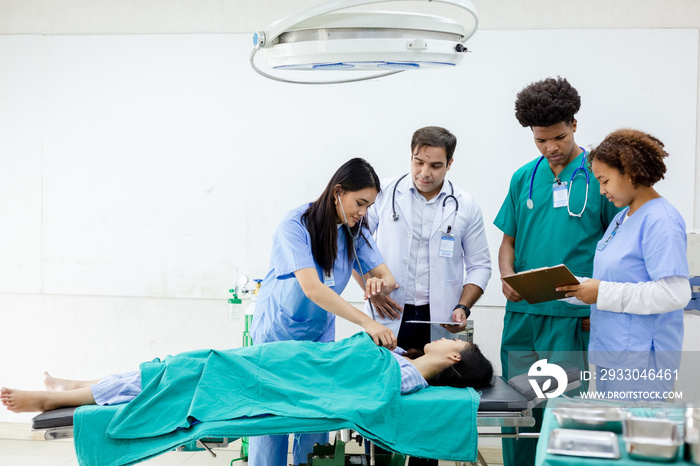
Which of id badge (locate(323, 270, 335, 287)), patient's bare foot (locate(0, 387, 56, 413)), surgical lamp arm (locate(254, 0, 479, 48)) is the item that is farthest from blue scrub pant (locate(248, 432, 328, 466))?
surgical lamp arm (locate(254, 0, 479, 48))

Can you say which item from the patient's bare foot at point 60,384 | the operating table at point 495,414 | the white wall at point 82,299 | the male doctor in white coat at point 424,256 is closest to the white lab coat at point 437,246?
the male doctor in white coat at point 424,256

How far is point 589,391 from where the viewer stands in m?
2.42

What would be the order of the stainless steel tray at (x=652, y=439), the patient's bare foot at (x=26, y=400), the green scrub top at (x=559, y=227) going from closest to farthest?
1. the stainless steel tray at (x=652, y=439)
2. the patient's bare foot at (x=26, y=400)
3. the green scrub top at (x=559, y=227)

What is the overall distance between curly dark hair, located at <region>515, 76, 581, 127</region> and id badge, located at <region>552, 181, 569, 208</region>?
23 cm

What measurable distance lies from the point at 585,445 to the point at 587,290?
789 millimetres

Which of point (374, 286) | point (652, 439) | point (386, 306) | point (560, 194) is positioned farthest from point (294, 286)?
point (652, 439)

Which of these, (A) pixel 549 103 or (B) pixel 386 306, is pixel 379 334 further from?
(A) pixel 549 103

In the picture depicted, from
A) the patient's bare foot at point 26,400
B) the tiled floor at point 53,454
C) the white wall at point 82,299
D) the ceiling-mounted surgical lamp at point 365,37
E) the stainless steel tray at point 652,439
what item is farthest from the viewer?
the white wall at point 82,299

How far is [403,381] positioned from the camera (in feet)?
7.04

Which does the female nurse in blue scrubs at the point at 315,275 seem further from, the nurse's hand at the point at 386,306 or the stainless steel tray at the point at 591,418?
the stainless steel tray at the point at 591,418

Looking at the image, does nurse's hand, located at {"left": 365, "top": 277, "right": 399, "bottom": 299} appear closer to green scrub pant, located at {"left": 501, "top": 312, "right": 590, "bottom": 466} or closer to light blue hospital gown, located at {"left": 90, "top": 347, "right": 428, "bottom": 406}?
light blue hospital gown, located at {"left": 90, "top": 347, "right": 428, "bottom": 406}

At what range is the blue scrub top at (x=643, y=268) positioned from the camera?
2.06m

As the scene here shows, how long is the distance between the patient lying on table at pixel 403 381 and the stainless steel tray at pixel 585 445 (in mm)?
710

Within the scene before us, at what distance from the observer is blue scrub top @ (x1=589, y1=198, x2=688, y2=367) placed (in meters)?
2.06
